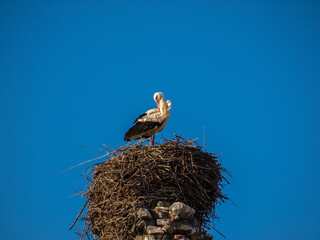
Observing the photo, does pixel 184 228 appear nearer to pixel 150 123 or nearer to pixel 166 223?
pixel 166 223

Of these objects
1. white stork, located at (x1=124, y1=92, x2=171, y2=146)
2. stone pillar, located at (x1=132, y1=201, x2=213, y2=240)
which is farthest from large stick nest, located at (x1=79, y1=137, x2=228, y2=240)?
white stork, located at (x1=124, y1=92, x2=171, y2=146)

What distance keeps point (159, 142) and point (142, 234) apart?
6.29 feet

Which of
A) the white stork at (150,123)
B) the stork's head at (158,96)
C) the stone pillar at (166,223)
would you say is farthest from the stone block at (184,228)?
the stork's head at (158,96)

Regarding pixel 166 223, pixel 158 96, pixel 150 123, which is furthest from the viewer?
pixel 158 96

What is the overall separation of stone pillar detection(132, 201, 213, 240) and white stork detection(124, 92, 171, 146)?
250 centimetres

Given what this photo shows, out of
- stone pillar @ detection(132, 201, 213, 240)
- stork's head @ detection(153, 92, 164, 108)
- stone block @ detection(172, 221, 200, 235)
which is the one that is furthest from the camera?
stork's head @ detection(153, 92, 164, 108)

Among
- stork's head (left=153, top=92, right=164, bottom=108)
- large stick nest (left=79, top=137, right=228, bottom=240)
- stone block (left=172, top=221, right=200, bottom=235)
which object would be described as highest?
stork's head (left=153, top=92, right=164, bottom=108)

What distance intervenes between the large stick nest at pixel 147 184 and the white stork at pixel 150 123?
1467 mm

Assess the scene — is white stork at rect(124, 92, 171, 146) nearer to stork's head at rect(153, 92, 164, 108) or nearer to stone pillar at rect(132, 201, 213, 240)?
stork's head at rect(153, 92, 164, 108)

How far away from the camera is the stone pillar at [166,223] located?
7.92 m

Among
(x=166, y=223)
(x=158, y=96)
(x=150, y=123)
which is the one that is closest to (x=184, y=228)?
(x=166, y=223)

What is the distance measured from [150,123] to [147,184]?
2.40 m

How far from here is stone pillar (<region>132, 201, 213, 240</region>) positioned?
7.92 meters

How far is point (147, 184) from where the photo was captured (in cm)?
820
